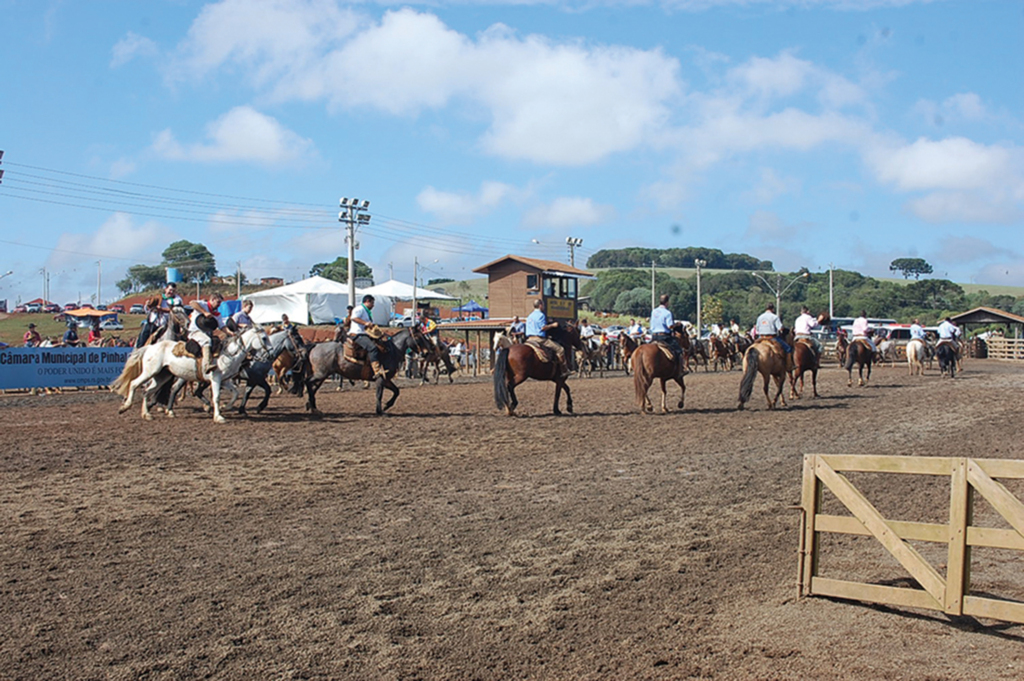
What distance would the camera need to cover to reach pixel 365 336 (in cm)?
1647

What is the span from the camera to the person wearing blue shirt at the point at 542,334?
653 inches

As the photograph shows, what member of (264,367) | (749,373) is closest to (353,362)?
(264,367)

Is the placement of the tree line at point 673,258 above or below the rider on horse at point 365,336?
above

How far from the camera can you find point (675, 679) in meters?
4.52

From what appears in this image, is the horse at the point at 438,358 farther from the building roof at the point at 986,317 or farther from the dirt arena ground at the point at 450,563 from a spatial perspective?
the building roof at the point at 986,317

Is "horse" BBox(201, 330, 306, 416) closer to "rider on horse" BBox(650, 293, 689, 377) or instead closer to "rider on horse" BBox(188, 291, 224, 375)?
"rider on horse" BBox(188, 291, 224, 375)

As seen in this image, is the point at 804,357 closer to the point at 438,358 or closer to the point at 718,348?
the point at 438,358

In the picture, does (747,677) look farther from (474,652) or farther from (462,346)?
(462,346)

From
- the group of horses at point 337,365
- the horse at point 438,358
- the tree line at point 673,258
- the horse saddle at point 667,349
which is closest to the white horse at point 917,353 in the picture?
the group of horses at point 337,365

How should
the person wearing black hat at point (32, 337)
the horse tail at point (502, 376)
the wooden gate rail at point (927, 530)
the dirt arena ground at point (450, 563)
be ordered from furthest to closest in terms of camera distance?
the person wearing black hat at point (32, 337) → the horse tail at point (502, 376) → the wooden gate rail at point (927, 530) → the dirt arena ground at point (450, 563)

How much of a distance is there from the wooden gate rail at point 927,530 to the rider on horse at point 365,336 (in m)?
A: 11.5

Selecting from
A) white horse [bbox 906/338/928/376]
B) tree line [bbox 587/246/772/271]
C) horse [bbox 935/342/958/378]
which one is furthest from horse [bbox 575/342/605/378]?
tree line [bbox 587/246/772/271]

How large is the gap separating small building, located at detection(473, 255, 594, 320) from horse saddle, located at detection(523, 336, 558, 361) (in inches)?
1351

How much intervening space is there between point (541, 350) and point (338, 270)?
102671mm
